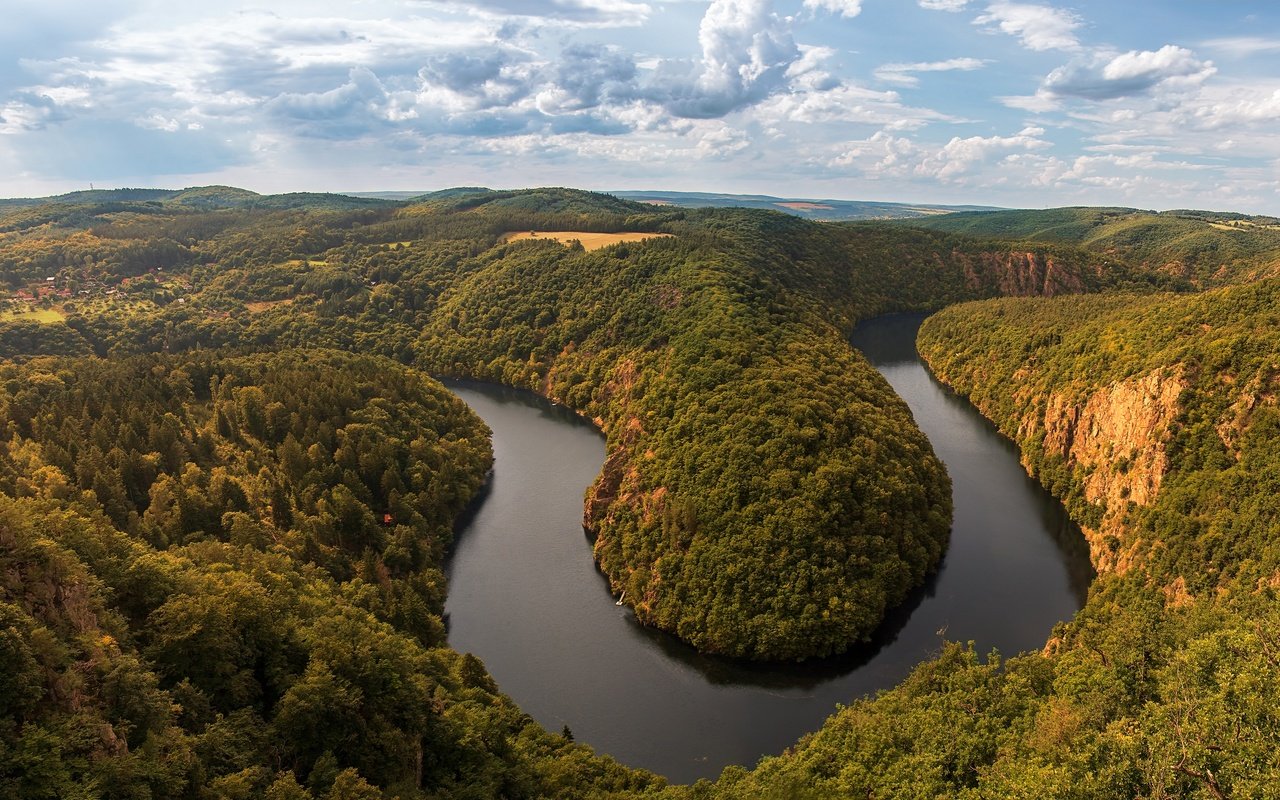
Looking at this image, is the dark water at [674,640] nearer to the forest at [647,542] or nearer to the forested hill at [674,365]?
the forest at [647,542]

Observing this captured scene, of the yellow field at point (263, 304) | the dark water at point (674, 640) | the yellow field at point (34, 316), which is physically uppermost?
the yellow field at point (263, 304)

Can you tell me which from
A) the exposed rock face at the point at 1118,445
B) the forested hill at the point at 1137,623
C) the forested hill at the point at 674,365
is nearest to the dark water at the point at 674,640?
the forested hill at the point at 674,365

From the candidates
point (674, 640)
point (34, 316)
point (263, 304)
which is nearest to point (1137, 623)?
point (674, 640)

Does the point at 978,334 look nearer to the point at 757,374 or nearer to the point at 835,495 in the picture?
the point at 757,374

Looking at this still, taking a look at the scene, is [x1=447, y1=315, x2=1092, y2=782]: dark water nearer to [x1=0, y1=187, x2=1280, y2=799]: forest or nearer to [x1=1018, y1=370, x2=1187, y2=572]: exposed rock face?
[x1=0, y1=187, x2=1280, y2=799]: forest

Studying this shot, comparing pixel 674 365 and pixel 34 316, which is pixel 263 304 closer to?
pixel 34 316

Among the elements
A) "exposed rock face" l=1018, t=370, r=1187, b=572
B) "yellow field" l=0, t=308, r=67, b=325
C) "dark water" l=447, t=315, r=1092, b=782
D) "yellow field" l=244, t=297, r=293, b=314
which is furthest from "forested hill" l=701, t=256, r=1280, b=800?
"yellow field" l=244, t=297, r=293, b=314
